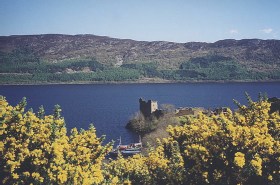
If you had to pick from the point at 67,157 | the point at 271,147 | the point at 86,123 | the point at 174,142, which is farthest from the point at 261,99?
the point at 86,123

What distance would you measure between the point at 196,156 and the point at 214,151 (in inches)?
36.4

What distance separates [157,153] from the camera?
22641mm

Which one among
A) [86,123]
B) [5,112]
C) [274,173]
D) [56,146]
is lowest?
[86,123]

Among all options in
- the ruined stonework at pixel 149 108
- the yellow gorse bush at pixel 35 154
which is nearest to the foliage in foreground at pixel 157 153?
the yellow gorse bush at pixel 35 154

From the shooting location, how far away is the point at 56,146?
14.9m

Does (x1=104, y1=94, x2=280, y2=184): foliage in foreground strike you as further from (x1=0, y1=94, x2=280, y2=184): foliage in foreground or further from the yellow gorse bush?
the yellow gorse bush

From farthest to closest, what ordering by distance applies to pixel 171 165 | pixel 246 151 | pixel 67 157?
1. pixel 171 165
2. pixel 246 151
3. pixel 67 157

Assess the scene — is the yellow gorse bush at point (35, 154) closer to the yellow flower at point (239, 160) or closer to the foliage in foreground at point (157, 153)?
the foliage in foreground at point (157, 153)

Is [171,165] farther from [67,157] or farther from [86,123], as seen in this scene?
[86,123]

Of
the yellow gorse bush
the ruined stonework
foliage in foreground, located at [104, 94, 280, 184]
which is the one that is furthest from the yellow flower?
the ruined stonework

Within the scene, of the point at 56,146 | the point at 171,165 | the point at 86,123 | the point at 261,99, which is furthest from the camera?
the point at 86,123

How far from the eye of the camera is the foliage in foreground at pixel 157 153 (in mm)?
15023

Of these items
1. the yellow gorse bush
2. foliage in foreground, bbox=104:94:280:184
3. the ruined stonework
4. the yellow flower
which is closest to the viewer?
the yellow gorse bush

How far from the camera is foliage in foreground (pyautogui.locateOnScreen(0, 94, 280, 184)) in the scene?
49.3 feet
